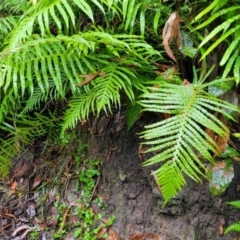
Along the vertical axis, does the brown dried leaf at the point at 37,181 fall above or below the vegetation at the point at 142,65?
below

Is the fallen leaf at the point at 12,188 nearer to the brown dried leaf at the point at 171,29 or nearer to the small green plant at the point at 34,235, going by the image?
the small green plant at the point at 34,235

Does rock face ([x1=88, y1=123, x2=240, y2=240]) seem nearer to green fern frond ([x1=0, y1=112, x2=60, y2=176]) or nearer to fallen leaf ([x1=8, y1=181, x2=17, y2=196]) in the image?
green fern frond ([x1=0, y1=112, x2=60, y2=176])

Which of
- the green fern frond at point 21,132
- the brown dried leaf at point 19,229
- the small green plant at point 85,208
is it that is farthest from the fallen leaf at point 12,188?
the small green plant at point 85,208

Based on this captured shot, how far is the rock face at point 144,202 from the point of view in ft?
6.72

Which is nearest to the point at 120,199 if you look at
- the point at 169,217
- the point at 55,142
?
the point at 169,217

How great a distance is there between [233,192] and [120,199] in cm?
65

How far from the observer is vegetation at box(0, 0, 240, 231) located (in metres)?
1.72

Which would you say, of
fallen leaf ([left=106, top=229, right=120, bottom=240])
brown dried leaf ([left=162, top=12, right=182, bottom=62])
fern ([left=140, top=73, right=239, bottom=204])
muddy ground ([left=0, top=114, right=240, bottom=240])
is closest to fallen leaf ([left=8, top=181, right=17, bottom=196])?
muddy ground ([left=0, top=114, right=240, bottom=240])

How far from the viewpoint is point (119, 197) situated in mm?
2328

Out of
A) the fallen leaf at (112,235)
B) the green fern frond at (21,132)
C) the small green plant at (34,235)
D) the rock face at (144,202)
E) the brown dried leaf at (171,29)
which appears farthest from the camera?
the green fern frond at (21,132)

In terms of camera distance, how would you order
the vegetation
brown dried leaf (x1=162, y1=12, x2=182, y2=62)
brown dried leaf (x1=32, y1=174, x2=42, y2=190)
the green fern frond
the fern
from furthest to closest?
brown dried leaf (x1=32, y1=174, x2=42, y2=190) → the green fern frond → brown dried leaf (x1=162, y1=12, x2=182, y2=62) → the vegetation → the fern

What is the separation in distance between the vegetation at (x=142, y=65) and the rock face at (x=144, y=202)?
0.16 m

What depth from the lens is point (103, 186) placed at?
242 centimetres

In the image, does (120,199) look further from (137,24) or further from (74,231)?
(137,24)
